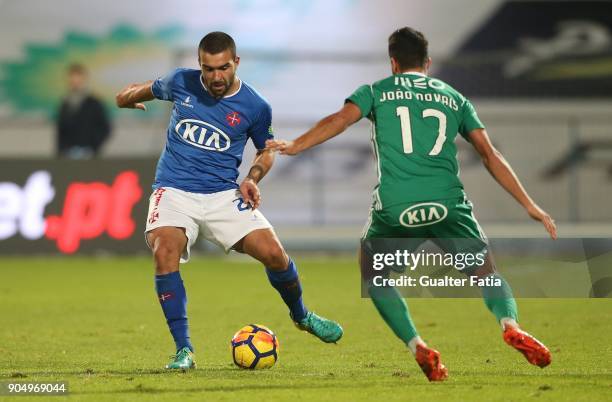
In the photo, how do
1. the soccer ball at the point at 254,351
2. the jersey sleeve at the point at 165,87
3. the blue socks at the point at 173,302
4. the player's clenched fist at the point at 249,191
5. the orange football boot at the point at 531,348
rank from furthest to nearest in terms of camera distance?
1. the jersey sleeve at the point at 165,87
2. the player's clenched fist at the point at 249,191
3. the blue socks at the point at 173,302
4. the soccer ball at the point at 254,351
5. the orange football boot at the point at 531,348

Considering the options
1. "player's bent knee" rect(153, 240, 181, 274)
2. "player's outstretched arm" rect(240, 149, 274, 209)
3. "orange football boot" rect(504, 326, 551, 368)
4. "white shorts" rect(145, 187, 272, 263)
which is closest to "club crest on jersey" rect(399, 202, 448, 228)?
"orange football boot" rect(504, 326, 551, 368)

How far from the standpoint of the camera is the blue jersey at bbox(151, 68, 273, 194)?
7.48 metres

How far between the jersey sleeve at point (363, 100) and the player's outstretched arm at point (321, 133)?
0.02 meters

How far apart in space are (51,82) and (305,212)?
544 centimetres

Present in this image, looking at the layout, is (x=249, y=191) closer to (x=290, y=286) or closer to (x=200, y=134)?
(x=200, y=134)

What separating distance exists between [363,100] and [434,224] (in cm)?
77

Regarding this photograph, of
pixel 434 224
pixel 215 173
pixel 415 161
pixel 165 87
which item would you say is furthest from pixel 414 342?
pixel 165 87

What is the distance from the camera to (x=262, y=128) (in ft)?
25.1

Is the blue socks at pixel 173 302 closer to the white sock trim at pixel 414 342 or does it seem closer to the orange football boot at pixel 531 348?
the white sock trim at pixel 414 342

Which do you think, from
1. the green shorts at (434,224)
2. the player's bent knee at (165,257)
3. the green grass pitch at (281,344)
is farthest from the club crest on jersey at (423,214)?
the player's bent knee at (165,257)

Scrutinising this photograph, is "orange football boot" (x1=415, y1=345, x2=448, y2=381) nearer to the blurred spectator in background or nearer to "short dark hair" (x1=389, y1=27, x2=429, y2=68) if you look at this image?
"short dark hair" (x1=389, y1=27, x2=429, y2=68)

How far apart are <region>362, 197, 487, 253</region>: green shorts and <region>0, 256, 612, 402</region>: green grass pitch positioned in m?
0.75

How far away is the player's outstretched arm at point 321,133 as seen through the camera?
6191 mm

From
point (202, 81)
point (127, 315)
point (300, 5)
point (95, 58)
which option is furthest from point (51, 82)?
point (202, 81)
